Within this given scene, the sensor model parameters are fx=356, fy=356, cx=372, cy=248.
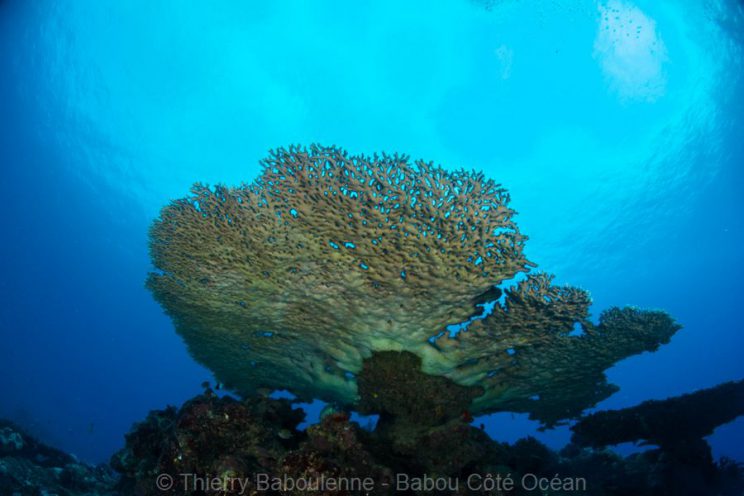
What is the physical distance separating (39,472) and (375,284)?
1257 cm

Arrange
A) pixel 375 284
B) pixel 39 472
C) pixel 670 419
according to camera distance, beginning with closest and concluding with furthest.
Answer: pixel 375 284 → pixel 670 419 → pixel 39 472

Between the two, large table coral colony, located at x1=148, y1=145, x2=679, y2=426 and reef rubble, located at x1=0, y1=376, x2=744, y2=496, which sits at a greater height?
large table coral colony, located at x1=148, y1=145, x2=679, y2=426

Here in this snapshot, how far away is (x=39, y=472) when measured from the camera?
35.2 feet

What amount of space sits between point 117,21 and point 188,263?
31.7 meters

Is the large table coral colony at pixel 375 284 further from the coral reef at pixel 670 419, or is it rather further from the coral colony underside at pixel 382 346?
the coral reef at pixel 670 419

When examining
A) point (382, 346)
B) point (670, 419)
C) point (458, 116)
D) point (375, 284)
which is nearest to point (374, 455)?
point (382, 346)

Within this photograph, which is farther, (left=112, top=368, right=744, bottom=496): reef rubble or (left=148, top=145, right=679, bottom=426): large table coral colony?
(left=148, top=145, right=679, bottom=426): large table coral colony

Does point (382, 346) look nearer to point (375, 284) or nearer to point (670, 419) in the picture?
point (375, 284)

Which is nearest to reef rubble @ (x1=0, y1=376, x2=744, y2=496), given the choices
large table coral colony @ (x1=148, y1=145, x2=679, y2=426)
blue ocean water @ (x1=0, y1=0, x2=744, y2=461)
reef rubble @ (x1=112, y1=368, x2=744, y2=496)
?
reef rubble @ (x1=112, y1=368, x2=744, y2=496)

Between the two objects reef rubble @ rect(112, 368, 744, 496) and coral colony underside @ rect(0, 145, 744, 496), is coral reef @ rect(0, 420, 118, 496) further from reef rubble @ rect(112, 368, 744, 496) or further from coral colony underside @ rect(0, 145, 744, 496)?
reef rubble @ rect(112, 368, 744, 496)

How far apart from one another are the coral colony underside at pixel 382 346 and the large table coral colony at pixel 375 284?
1.4 inches

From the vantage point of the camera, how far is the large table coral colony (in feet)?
18.3

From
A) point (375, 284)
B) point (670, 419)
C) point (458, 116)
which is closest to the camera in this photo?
point (375, 284)

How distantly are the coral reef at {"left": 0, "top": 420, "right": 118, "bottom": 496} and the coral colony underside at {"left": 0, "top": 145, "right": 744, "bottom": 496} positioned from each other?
179 millimetres
